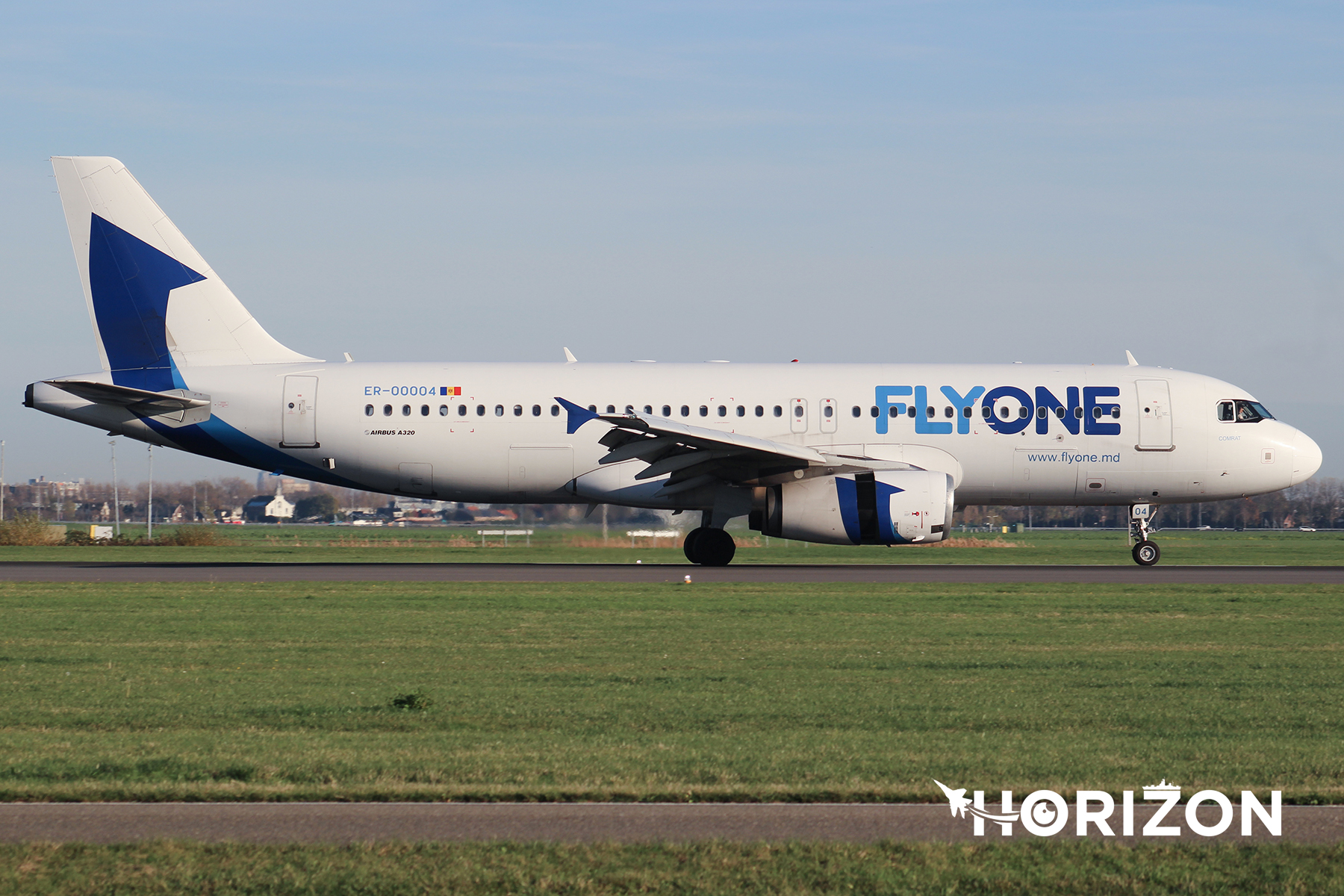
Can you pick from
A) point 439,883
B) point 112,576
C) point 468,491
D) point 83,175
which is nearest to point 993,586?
point 468,491

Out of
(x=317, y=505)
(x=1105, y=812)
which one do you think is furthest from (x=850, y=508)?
(x=317, y=505)

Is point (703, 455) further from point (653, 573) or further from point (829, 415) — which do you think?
point (829, 415)

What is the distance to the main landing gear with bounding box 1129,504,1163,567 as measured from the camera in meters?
30.7

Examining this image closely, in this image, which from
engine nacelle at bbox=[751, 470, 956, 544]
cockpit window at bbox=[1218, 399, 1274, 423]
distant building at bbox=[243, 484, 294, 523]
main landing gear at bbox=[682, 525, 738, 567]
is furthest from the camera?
distant building at bbox=[243, 484, 294, 523]

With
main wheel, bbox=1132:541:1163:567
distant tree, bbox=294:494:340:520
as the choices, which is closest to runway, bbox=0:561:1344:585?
main wheel, bbox=1132:541:1163:567

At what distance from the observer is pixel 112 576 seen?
2533 centimetres

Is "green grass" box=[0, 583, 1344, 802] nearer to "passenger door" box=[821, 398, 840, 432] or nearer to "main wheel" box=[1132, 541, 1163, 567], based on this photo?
"passenger door" box=[821, 398, 840, 432]

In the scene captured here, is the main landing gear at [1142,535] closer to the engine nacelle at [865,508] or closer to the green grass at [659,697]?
the engine nacelle at [865,508]

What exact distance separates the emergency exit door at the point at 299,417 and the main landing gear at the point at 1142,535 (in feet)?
62.1

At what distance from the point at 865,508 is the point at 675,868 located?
20638mm

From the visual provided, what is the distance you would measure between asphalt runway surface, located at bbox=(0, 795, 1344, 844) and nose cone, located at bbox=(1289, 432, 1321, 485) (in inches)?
991

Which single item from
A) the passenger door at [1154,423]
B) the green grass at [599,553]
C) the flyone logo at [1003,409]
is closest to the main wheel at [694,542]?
the green grass at [599,553]

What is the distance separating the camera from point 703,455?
1057 inches

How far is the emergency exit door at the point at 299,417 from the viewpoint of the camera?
28.8m
